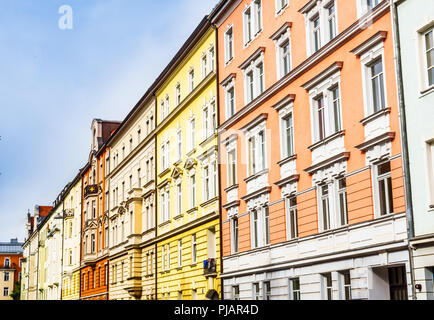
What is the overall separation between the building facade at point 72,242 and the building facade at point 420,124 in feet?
184

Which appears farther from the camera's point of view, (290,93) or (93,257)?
(93,257)

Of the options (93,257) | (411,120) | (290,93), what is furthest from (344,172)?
(93,257)

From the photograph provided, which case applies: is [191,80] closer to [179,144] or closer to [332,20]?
[179,144]

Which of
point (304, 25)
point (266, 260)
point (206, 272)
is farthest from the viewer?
point (206, 272)

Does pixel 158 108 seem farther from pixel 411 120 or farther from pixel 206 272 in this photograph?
pixel 411 120

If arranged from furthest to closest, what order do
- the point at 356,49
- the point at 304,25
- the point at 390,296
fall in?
the point at 304,25 < the point at 356,49 < the point at 390,296

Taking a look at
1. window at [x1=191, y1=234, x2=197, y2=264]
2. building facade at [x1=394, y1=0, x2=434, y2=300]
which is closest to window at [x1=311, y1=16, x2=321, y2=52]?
building facade at [x1=394, y1=0, x2=434, y2=300]

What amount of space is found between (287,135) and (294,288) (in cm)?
610

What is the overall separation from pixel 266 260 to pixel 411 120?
10.8 metres

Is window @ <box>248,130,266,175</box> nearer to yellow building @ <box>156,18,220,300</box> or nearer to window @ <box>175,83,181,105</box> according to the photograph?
yellow building @ <box>156,18,220,300</box>

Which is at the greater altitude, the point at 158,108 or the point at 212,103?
the point at 158,108

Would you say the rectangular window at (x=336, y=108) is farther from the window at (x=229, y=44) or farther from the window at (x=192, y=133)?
the window at (x=192, y=133)

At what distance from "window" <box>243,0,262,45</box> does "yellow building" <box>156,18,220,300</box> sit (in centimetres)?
404

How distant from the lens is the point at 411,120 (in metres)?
19.1
